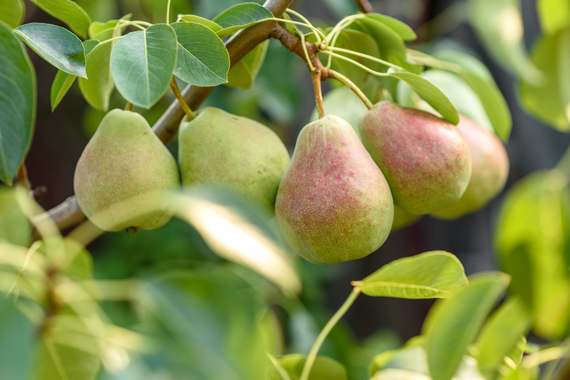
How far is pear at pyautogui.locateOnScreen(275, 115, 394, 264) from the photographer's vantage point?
33 centimetres

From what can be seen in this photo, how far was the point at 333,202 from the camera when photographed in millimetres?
334

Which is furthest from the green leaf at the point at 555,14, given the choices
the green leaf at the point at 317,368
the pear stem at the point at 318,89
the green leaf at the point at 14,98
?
the green leaf at the point at 14,98

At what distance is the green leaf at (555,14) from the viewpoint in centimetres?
Result: 60

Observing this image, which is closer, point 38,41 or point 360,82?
point 38,41

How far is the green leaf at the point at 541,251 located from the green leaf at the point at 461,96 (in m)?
0.20

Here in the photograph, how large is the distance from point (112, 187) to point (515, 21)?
0.54m

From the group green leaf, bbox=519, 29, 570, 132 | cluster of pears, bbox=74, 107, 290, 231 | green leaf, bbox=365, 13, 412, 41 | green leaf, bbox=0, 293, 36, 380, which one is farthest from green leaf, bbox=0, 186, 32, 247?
green leaf, bbox=519, 29, 570, 132

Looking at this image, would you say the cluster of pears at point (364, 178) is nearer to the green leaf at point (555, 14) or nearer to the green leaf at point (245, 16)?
the green leaf at point (245, 16)

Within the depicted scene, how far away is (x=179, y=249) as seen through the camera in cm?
128

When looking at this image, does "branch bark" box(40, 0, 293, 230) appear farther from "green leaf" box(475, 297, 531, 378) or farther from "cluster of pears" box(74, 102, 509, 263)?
"green leaf" box(475, 297, 531, 378)

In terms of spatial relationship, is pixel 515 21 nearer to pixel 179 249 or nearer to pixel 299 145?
pixel 299 145

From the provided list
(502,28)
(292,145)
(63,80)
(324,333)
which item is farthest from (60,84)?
(292,145)

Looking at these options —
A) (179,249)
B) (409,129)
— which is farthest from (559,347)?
(179,249)

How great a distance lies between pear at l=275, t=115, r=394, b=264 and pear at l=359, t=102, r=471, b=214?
0.03 metres
